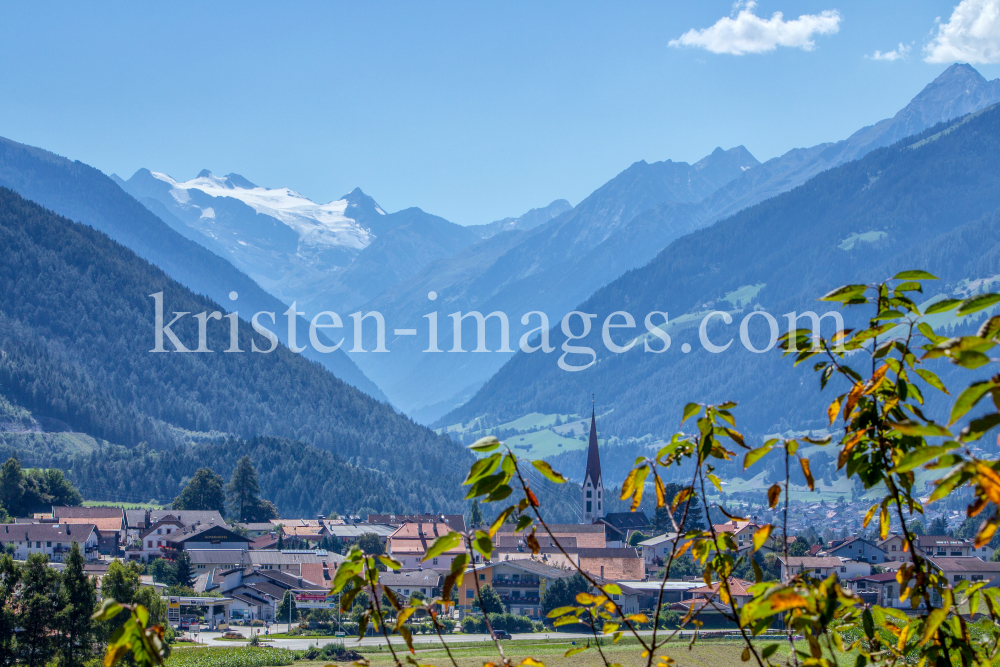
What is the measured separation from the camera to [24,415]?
165 m

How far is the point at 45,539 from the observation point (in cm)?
7806

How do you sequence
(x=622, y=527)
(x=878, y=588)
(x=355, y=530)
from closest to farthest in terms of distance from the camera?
(x=878, y=588) → (x=355, y=530) → (x=622, y=527)

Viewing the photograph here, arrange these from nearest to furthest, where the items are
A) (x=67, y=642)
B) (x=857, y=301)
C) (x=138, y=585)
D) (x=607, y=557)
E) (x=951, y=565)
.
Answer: (x=857, y=301), (x=67, y=642), (x=138, y=585), (x=951, y=565), (x=607, y=557)

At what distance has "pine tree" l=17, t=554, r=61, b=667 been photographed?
38.2 m

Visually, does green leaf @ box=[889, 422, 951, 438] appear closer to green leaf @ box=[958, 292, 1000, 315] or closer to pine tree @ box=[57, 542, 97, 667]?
green leaf @ box=[958, 292, 1000, 315]

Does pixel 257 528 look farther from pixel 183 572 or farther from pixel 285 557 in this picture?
pixel 183 572

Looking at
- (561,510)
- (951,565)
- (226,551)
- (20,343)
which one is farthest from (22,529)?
(20,343)

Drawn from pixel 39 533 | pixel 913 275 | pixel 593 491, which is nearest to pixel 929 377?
pixel 913 275

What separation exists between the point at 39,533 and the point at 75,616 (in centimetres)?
4405

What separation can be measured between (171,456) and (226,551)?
70.1 metres

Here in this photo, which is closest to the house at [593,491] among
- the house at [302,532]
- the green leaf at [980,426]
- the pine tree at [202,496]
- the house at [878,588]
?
the house at [302,532]

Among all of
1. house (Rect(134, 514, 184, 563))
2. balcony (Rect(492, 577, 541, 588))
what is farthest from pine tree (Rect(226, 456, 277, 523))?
balcony (Rect(492, 577, 541, 588))

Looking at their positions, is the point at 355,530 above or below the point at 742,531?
below

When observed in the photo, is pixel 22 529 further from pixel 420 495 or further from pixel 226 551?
pixel 420 495
